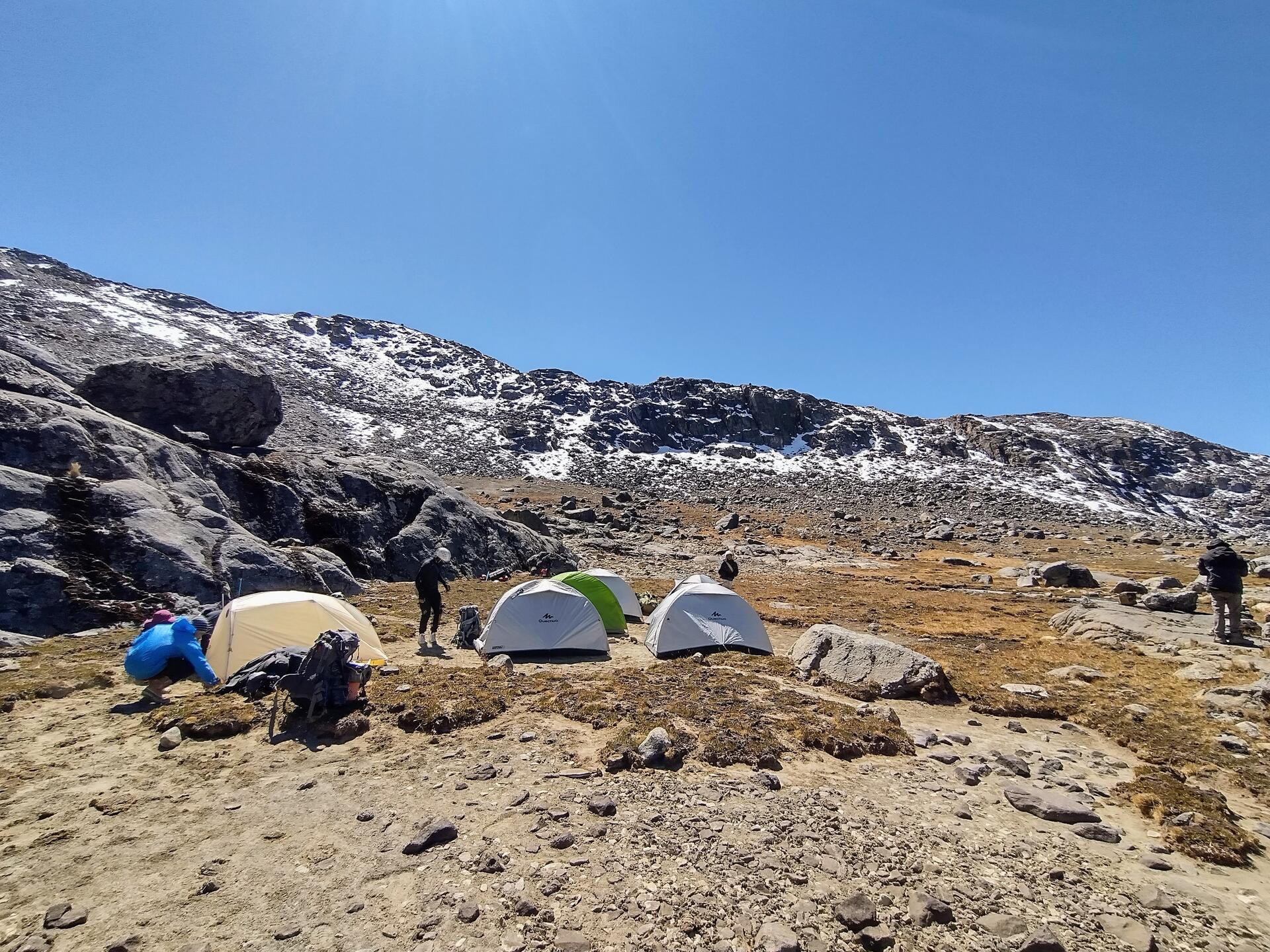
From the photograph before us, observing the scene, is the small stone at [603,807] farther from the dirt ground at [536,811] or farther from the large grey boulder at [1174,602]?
the large grey boulder at [1174,602]

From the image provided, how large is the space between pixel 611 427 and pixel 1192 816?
123 meters

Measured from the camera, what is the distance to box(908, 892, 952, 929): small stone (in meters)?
5.01

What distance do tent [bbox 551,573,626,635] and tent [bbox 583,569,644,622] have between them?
185 cm

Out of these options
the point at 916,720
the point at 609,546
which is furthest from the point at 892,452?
the point at 916,720

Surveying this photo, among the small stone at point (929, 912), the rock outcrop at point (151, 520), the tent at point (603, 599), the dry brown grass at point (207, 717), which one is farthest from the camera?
the tent at point (603, 599)

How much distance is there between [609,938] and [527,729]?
4.89 m

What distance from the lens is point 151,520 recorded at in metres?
15.7

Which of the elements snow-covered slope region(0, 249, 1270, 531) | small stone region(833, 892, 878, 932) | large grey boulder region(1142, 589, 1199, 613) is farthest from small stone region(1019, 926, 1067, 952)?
snow-covered slope region(0, 249, 1270, 531)

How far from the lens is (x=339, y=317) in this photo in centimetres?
15738

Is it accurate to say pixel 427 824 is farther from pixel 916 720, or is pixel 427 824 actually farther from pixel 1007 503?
pixel 1007 503

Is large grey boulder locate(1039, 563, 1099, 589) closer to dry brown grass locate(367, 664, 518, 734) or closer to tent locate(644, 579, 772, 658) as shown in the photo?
tent locate(644, 579, 772, 658)

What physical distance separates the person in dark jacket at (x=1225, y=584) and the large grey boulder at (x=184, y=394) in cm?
3846

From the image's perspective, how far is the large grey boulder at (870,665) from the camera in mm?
12023

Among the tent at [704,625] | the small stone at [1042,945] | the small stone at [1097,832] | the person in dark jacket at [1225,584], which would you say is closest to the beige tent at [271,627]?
the tent at [704,625]
